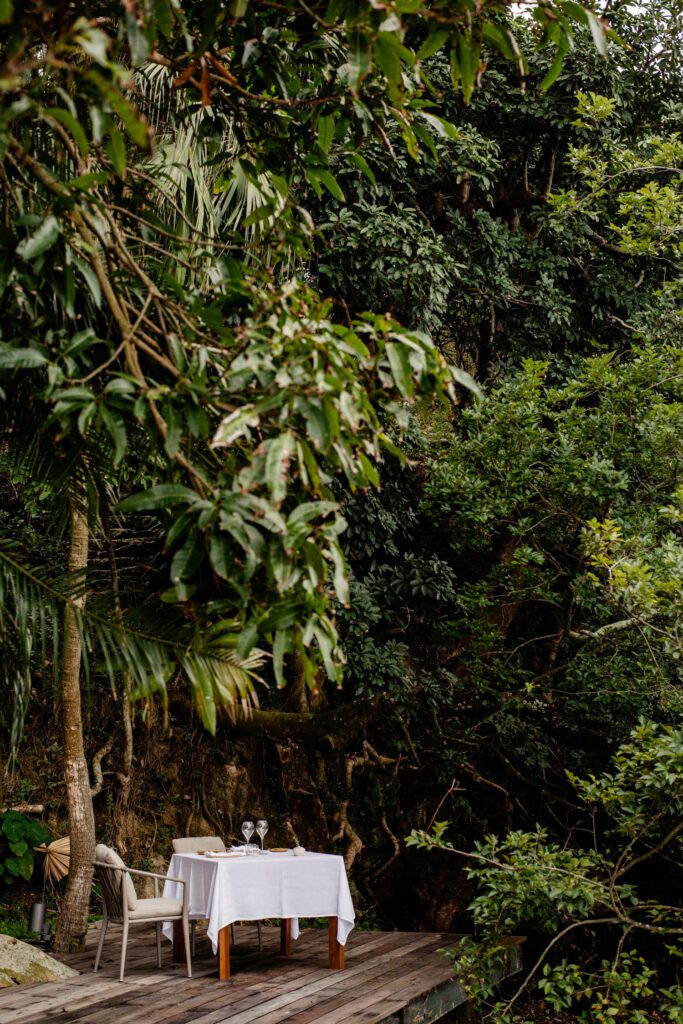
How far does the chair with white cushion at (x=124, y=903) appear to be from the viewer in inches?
222

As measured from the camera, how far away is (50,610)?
2781mm

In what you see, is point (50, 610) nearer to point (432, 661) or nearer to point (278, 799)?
point (432, 661)

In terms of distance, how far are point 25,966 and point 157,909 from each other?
845 millimetres

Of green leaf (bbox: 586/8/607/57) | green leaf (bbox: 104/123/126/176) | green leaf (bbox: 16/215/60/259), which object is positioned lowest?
green leaf (bbox: 16/215/60/259)

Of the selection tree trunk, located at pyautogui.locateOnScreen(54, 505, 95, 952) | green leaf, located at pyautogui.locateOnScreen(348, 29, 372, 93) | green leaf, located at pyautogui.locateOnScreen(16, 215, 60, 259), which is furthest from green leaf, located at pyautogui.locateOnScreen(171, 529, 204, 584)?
tree trunk, located at pyautogui.locateOnScreen(54, 505, 95, 952)

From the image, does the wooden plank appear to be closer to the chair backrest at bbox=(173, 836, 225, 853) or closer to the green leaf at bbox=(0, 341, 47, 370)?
the chair backrest at bbox=(173, 836, 225, 853)

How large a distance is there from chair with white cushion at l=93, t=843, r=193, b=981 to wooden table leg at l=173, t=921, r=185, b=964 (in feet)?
0.93

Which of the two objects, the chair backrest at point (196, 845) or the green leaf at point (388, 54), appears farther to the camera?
the chair backrest at point (196, 845)

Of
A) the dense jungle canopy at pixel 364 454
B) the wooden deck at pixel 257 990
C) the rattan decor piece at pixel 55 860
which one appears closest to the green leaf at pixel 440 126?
the dense jungle canopy at pixel 364 454

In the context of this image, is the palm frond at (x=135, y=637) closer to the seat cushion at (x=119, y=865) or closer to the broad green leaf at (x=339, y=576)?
the broad green leaf at (x=339, y=576)

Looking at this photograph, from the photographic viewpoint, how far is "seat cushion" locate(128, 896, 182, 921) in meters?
5.65

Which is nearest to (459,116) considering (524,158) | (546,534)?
(524,158)

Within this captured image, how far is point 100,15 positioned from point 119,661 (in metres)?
1.71

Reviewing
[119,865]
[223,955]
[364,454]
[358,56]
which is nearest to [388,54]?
[358,56]
